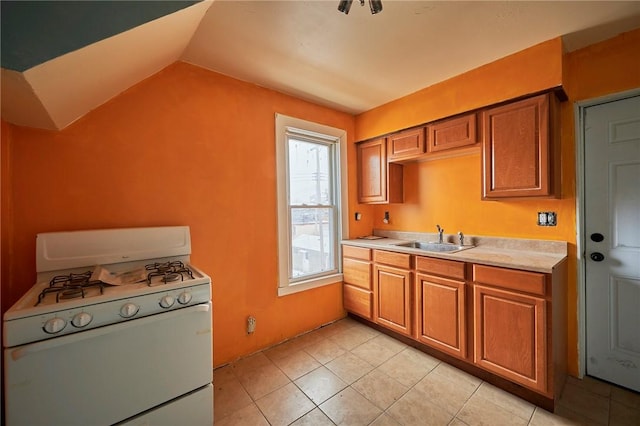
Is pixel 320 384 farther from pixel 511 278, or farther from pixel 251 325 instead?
pixel 511 278

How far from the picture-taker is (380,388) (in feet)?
6.09

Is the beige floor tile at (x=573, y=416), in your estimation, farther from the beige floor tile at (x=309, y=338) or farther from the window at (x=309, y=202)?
the window at (x=309, y=202)

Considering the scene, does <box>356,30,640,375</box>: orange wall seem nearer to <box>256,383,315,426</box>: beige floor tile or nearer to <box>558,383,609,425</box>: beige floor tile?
<box>558,383,609,425</box>: beige floor tile

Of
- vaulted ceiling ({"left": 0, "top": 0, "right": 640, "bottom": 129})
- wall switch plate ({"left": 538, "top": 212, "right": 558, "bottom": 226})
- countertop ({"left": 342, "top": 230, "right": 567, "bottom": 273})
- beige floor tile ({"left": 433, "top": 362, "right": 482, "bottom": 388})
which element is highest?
vaulted ceiling ({"left": 0, "top": 0, "right": 640, "bottom": 129})

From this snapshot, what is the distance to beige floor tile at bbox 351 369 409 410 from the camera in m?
1.74

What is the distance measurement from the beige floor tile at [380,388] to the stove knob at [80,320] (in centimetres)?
170

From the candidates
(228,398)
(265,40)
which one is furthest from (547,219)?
(228,398)

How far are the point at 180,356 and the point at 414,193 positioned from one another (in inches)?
105

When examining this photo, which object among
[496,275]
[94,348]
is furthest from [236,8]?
[496,275]

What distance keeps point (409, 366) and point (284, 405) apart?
3.54ft

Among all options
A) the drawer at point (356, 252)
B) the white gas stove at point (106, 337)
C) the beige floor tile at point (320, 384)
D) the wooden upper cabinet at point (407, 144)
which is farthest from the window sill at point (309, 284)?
the wooden upper cabinet at point (407, 144)

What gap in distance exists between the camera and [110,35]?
Answer: 3.25 ft

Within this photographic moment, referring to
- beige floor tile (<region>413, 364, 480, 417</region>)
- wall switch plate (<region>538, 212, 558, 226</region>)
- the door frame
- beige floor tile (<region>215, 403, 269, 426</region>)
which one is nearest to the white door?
the door frame

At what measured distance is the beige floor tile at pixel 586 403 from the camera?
1584mm
